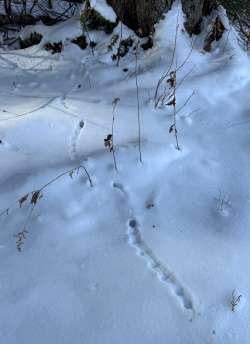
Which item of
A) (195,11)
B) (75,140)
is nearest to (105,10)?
(195,11)

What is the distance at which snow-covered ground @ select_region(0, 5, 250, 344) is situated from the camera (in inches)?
73.6

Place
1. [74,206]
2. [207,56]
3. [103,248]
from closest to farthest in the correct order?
[103,248] < [74,206] < [207,56]

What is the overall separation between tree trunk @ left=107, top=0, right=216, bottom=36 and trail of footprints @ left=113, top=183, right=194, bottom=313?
222 centimetres

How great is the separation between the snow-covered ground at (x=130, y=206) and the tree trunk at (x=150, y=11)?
0.41 ft

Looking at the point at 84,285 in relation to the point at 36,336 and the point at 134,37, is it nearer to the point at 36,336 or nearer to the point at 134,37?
the point at 36,336

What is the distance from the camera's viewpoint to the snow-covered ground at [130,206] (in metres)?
1.87

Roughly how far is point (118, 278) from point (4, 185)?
1.01 meters

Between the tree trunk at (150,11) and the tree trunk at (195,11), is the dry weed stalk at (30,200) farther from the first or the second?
the tree trunk at (195,11)

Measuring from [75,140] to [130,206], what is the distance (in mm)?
794

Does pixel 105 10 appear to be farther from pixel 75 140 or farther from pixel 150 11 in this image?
pixel 75 140

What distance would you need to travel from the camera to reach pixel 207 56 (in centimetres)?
400

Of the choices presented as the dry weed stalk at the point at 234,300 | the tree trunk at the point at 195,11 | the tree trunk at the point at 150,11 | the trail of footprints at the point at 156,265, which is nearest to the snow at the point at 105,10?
the tree trunk at the point at 150,11

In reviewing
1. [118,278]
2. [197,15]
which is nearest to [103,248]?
[118,278]

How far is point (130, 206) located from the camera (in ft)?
8.14
